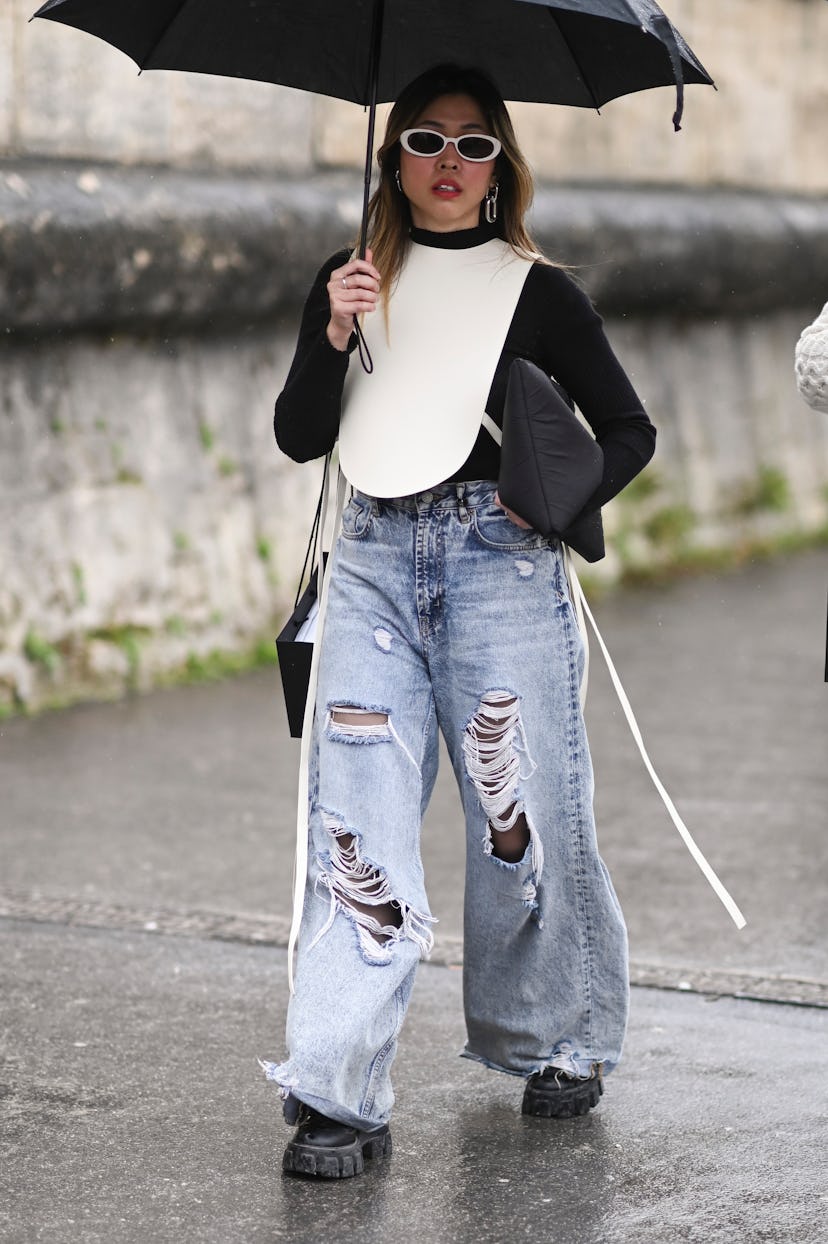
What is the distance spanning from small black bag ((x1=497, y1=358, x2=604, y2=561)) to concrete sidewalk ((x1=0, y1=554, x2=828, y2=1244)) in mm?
1152

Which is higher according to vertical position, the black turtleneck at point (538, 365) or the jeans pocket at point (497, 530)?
the black turtleneck at point (538, 365)

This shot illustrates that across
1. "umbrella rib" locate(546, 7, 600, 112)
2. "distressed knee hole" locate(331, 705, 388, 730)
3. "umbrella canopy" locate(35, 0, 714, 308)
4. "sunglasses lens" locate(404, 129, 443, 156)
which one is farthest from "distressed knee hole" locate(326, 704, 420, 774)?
"umbrella rib" locate(546, 7, 600, 112)

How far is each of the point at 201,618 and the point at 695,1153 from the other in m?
4.89

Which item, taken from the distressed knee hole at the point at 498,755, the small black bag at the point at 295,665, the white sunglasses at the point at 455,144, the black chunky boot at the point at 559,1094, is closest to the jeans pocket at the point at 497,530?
the distressed knee hole at the point at 498,755

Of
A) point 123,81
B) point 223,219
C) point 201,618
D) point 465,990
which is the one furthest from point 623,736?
point 465,990

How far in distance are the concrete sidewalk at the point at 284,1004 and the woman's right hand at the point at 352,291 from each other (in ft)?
4.89

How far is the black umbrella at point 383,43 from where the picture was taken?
13.6ft

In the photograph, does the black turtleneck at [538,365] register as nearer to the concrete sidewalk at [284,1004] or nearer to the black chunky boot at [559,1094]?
the black chunky boot at [559,1094]

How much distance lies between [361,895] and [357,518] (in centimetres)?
68

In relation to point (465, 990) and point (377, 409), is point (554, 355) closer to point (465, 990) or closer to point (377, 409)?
point (377, 409)

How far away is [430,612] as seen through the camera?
3.93 m

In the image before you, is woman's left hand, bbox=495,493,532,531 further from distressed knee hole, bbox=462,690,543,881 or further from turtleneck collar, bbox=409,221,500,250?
turtleneck collar, bbox=409,221,500,250

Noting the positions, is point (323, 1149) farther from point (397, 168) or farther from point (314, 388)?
point (397, 168)

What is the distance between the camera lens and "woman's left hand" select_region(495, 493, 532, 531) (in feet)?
12.6
